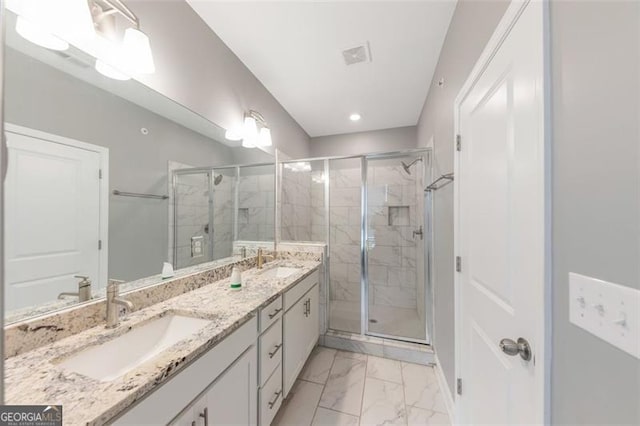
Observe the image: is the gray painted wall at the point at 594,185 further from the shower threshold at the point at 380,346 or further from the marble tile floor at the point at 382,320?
the marble tile floor at the point at 382,320

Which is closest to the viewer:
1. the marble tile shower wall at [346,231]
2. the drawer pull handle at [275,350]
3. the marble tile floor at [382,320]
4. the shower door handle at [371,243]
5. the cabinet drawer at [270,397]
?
the cabinet drawer at [270,397]

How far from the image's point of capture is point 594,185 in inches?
19.7

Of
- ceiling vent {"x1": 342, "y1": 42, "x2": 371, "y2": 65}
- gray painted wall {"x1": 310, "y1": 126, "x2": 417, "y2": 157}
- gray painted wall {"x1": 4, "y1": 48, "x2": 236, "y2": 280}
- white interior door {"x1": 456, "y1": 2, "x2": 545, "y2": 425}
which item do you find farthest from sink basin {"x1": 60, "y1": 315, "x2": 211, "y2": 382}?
gray painted wall {"x1": 310, "y1": 126, "x2": 417, "y2": 157}

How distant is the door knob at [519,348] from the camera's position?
735 millimetres

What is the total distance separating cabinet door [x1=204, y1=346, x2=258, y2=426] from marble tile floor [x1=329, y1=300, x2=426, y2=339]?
1529mm

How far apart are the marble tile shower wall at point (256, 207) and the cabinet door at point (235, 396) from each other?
113cm

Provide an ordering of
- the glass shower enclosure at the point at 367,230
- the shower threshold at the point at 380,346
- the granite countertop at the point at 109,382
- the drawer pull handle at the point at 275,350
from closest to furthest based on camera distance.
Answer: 1. the granite countertop at the point at 109,382
2. the drawer pull handle at the point at 275,350
3. the shower threshold at the point at 380,346
4. the glass shower enclosure at the point at 367,230

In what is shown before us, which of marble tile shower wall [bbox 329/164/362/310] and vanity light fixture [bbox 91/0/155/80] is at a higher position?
vanity light fixture [bbox 91/0/155/80]

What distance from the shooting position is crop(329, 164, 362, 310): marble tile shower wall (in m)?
3.21

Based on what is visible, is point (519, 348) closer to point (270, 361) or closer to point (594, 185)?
point (594, 185)

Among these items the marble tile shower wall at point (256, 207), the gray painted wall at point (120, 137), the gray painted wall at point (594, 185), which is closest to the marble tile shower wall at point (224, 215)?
the marble tile shower wall at point (256, 207)

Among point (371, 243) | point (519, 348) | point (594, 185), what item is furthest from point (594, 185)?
point (371, 243)

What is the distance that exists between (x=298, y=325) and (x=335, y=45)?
213 cm

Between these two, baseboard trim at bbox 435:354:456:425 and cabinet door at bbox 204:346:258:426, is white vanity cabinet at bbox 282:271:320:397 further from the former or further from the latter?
baseboard trim at bbox 435:354:456:425
